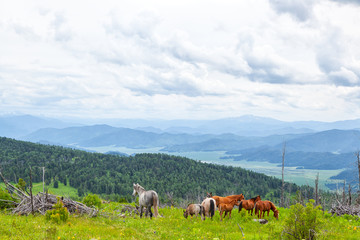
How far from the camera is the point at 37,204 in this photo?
19.5m

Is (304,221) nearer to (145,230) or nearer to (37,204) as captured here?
(145,230)

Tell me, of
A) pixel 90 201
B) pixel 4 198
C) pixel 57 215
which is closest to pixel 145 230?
pixel 57 215

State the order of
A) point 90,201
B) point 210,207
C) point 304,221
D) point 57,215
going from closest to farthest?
point 304,221 < point 57,215 < point 210,207 < point 90,201

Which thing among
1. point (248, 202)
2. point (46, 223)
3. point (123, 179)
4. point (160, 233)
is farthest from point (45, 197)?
point (123, 179)

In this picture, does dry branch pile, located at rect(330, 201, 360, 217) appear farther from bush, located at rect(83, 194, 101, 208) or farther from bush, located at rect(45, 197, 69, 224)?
bush, located at rect(45, 197, 69, 224)

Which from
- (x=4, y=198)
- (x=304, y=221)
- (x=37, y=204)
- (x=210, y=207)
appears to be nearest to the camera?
(x=304, y=221)

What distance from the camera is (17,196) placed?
68.9 ft

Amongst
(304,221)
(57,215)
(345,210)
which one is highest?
(304,221)

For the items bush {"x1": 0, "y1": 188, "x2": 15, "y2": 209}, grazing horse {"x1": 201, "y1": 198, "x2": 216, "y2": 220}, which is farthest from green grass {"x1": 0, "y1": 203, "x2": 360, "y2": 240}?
bush {"x1": 0, "y1": 188, "x2": 15, "y2": 209}

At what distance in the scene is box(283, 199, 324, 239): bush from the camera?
12391mm

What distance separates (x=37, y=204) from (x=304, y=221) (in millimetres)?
18537

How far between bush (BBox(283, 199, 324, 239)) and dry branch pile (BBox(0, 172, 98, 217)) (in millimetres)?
14629

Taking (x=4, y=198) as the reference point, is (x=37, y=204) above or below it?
below

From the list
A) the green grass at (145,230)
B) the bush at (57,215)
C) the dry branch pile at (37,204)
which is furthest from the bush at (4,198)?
the bush at (57,215)
